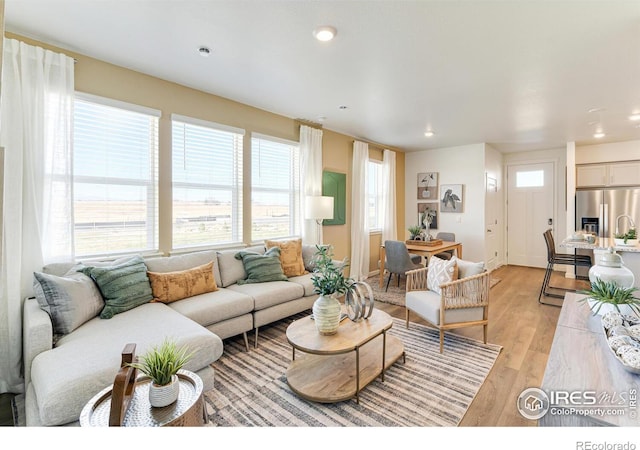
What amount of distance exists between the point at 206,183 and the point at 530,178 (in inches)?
262

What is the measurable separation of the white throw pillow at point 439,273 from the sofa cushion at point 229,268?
2.05 metres

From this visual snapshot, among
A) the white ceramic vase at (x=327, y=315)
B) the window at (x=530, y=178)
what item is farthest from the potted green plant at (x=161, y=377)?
the window at (x=530, y=178)

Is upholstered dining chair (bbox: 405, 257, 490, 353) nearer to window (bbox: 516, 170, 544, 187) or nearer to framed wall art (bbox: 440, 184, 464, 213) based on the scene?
framed wall art (bbox: 440, 184, 464, 213)

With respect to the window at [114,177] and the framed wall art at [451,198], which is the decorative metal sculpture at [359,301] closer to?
the window at [114,177]

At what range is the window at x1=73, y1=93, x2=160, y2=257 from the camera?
2.61m

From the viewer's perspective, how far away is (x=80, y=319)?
6.77 feet

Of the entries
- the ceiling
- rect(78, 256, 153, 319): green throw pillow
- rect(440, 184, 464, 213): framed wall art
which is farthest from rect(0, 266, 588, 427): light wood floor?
the ceiling

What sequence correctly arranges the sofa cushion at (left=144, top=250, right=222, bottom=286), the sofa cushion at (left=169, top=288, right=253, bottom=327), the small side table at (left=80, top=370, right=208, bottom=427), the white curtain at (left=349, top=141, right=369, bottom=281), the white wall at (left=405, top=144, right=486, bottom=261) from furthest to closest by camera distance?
the white wall at (left=405, top=144, right=486, bottom=261)
the white curtain at (left=349, top=141, right=369, bottom=281)
the sofa cushion at (left=144, top=250, right=222, bottom=286)
the sofa cushion at (left=169, top=288, right=253, bottom=327)
the small side table at (left=80, top=370, right=208, bottom=427)

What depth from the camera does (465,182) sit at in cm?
591

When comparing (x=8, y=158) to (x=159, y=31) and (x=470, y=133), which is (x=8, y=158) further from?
(x=470, y=133)

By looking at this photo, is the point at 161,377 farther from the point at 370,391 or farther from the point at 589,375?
the point at 589,375

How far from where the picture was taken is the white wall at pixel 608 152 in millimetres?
5336

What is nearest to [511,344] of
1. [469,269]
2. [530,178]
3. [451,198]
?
[469,269]

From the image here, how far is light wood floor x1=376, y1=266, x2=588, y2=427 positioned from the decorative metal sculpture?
3.03 feet
